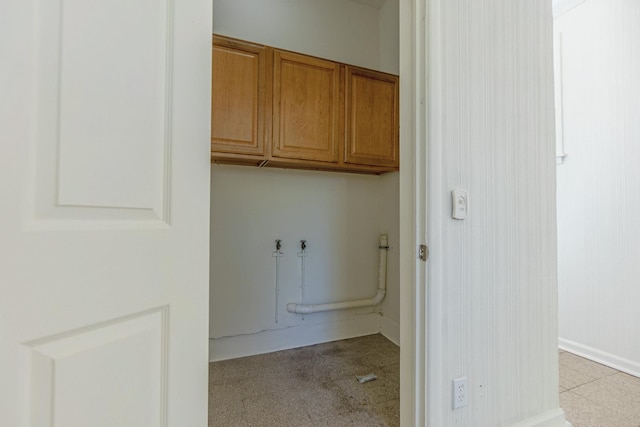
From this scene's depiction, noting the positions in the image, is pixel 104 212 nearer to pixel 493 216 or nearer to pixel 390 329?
pixel 493 216

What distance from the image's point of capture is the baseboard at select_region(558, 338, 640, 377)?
1941mm

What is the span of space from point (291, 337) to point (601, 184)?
2629mm

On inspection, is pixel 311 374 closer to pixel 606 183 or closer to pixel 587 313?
pixel 587 313

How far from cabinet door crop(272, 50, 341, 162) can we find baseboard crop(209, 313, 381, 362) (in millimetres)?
1438

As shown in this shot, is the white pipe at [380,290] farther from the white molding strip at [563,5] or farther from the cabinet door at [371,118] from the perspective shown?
the white molding strip at [563,5]

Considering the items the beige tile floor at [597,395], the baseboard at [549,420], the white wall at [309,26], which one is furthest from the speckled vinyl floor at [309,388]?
the white wall at [309,26]

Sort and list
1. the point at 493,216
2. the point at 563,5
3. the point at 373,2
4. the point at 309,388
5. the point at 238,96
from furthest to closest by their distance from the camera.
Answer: the point at 373,2 < the point at 563,5 < the point at 238,96 < the point at 309,388 < the point at 493,216

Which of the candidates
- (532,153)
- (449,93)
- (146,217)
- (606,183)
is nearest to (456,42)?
(449,93)

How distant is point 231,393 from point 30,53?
1906mm

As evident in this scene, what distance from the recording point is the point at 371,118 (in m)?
2.38

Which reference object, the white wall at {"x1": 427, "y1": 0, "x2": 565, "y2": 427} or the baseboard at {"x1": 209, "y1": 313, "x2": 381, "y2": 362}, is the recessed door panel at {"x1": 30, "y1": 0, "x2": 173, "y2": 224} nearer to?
the white wall at {"x1": 427, "y1": 0, "x2": 565, "y2": 427}

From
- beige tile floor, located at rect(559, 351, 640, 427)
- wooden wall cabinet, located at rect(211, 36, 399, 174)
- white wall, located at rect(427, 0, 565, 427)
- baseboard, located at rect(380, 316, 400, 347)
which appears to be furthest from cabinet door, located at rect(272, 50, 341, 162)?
beige tile floor, located at rect(559, 351, 640, 427)

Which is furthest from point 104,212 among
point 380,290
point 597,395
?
point 597,395

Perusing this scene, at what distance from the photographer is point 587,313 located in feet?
7.24
